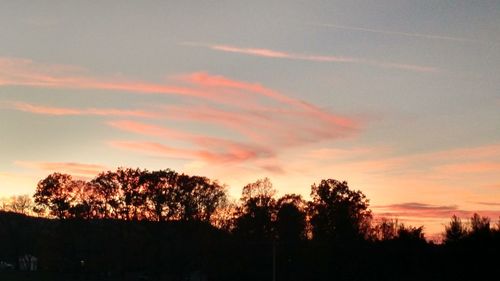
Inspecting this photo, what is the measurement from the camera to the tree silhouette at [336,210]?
7794 cm

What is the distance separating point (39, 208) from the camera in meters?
83.2

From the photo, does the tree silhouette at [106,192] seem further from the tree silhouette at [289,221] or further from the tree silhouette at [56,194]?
the tree silhouette at [289,221]

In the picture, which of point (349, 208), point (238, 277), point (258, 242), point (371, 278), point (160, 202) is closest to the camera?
point (371, 278)

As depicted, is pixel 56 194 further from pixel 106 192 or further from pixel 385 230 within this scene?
pixel 385 230

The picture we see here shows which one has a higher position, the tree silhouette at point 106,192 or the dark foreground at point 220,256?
the tree silhouette at point 106,192

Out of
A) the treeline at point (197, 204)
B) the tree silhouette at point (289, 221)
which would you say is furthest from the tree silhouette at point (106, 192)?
the tree silhouette at point (289, 221)

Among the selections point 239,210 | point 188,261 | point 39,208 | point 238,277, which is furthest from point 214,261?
point 39,208

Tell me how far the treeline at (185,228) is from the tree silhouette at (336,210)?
4.9 inches

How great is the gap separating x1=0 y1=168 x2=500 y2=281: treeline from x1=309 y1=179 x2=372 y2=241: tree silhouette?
0.12 metres

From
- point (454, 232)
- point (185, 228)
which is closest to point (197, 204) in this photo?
point (185, 228)

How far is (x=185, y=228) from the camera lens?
82.3 meters

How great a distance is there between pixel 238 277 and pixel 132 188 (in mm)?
22695

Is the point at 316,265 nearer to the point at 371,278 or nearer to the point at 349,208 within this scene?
the point at 371,278

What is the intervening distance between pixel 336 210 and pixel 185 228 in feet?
63.4
